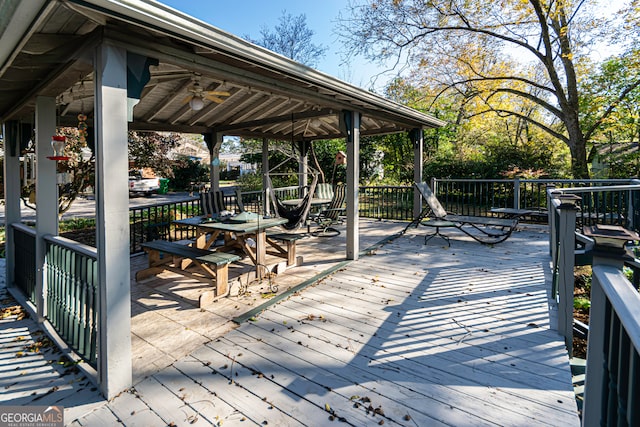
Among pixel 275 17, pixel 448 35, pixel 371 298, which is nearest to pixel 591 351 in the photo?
pixel 371 298

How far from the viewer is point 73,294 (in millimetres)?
2857

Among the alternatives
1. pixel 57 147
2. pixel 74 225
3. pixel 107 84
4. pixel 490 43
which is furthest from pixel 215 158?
pixel 490 43

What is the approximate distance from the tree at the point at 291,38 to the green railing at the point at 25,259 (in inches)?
668

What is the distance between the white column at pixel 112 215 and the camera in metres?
2.18

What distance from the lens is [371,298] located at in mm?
3730

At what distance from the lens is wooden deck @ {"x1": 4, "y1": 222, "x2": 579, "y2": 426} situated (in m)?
2.00

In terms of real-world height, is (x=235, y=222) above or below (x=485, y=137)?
below

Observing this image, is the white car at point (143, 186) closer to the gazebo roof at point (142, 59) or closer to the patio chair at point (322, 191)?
the patio chair at point (322, 191)

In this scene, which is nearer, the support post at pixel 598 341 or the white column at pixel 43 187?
the support post at pixel 598 341

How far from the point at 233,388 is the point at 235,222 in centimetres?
270

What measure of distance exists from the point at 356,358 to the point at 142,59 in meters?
2.59

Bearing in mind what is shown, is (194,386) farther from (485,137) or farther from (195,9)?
(485,137)

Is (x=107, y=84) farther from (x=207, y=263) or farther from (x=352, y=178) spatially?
(x=352, y=178)

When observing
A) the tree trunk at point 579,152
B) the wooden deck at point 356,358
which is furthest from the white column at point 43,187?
the tree trunk at point 579,152
